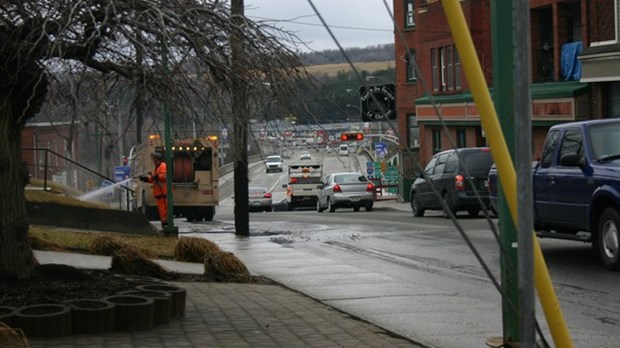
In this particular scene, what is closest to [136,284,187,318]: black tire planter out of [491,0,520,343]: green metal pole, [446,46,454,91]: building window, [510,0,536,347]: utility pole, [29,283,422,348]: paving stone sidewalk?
[29,283,422,348]: paving stone sidewalk

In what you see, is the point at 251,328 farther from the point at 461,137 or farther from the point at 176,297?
the point at 461,137

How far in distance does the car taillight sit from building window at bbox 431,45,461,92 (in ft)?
60.1

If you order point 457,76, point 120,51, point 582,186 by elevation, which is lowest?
point 582,186

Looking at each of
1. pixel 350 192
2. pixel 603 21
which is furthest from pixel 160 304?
pixel 350 192

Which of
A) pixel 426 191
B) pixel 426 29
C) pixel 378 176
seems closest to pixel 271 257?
pixel 426 191

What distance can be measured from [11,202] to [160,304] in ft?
5.77

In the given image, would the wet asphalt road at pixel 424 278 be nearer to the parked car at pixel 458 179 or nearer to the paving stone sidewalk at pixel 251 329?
the paving stone sidewalk at pixel 251 329

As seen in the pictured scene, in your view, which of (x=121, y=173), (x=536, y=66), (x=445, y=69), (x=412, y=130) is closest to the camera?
(x=536, y=66)

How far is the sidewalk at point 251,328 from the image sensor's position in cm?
791

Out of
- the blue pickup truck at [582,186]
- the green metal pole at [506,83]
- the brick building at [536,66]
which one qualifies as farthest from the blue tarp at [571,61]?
the green metal pole at [506,83]

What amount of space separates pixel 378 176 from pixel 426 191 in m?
35.4

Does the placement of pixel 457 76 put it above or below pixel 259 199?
above

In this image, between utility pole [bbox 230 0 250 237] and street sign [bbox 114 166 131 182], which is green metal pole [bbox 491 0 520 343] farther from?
street sign [bbox 114 166 131 182]

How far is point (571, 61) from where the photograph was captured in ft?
115
